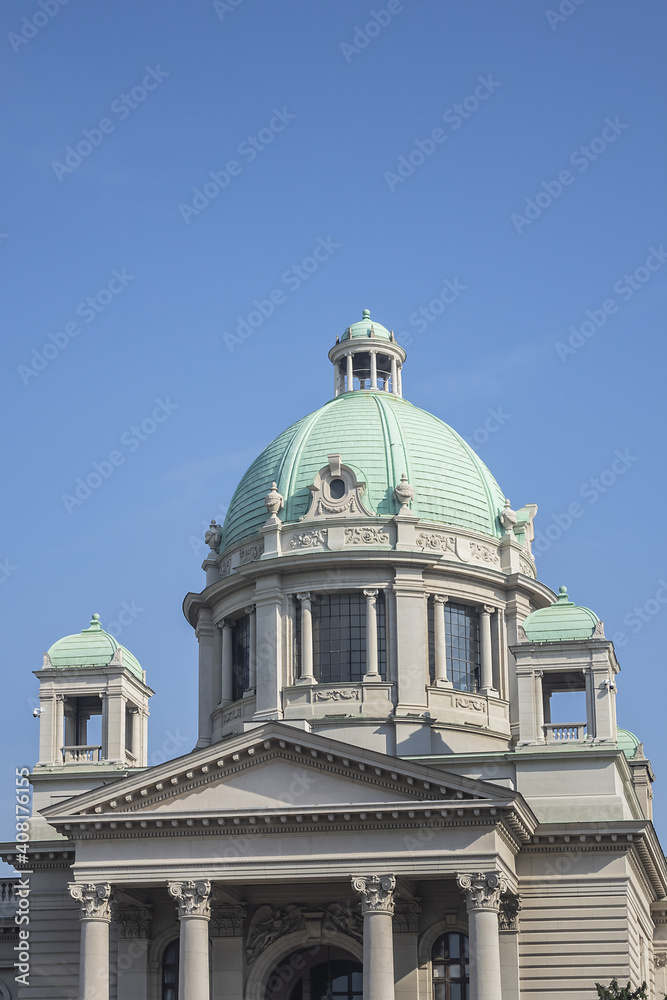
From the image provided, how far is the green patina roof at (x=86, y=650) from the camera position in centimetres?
6128

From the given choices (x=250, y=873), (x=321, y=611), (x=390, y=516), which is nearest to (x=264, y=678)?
(x=321, y=611)

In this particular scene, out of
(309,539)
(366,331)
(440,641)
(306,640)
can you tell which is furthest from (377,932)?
(366,331)

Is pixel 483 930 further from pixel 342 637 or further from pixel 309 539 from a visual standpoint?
pixel 309 539

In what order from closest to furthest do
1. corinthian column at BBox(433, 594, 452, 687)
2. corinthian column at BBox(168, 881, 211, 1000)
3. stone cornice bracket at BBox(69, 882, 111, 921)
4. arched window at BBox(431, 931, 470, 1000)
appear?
corinthian column at BBox(168, 881, 211, 1000)
stone cornice bracket at BBox(69, 882, 111, 921)
arched window at BBox(431, 931, 470, 1000)
corinthian column at BBox(433, 594, 452, 687)

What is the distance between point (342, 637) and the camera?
62844 millimetres

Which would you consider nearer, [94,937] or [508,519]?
[94,937]

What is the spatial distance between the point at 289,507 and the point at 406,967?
18.4 m

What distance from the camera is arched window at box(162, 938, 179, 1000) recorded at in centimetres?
5584

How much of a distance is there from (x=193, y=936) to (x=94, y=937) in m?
2.90

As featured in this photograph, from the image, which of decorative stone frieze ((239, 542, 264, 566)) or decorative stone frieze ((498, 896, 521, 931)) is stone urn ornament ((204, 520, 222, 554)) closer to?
decorative stone frieze ((239, 542, 264, 566))

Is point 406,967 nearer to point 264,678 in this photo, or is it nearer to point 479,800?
point 479,800

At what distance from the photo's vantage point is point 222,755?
2052 inches

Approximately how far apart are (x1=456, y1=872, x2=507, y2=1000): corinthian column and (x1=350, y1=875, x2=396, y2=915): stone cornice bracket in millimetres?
1967

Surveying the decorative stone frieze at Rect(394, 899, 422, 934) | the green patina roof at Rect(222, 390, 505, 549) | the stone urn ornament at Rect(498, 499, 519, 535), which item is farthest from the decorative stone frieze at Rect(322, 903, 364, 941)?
the stone urn ornament at Rect(498, 499, 519, 535)
